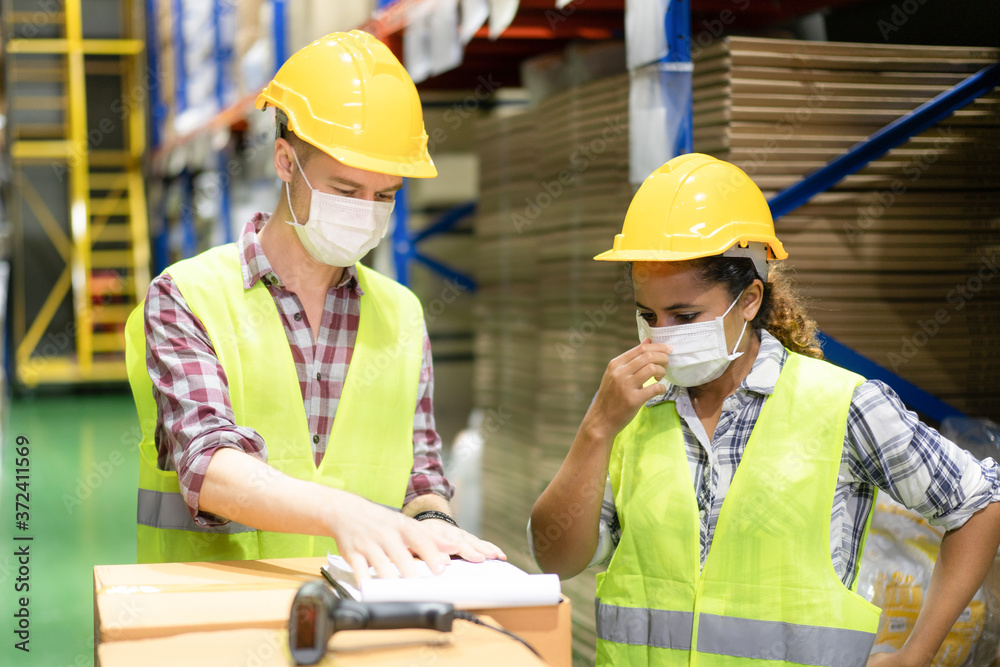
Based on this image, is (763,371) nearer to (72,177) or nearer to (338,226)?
(338,226)

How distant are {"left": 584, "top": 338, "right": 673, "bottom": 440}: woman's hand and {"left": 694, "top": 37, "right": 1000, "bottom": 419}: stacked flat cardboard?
1.37 m

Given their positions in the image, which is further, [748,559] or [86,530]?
[86,530]

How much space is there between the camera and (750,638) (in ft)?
7.00

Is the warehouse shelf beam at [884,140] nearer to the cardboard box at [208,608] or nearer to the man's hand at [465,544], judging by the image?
the man's hand at [465,544]

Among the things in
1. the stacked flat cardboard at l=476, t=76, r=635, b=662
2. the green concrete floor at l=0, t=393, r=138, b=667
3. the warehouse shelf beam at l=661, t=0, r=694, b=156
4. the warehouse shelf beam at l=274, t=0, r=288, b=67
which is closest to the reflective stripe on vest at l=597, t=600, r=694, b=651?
the warehouse shelf beam at l=661, t=0, r=694, b=156

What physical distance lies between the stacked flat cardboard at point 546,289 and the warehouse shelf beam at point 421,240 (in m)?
0.57

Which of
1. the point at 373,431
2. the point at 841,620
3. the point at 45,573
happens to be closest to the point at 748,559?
the point at 841,620

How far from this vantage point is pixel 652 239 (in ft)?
7.57

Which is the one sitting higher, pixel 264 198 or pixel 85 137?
pixel 85 137

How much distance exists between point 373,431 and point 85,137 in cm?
1390

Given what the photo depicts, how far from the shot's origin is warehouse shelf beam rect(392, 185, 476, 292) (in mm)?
5312

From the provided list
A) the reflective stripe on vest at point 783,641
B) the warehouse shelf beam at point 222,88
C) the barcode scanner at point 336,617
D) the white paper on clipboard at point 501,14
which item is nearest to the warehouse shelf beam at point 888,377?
the reflective stripe on vest at point 783,641

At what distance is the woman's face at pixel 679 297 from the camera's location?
89.7 inches

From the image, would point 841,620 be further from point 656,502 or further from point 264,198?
point 264,198
